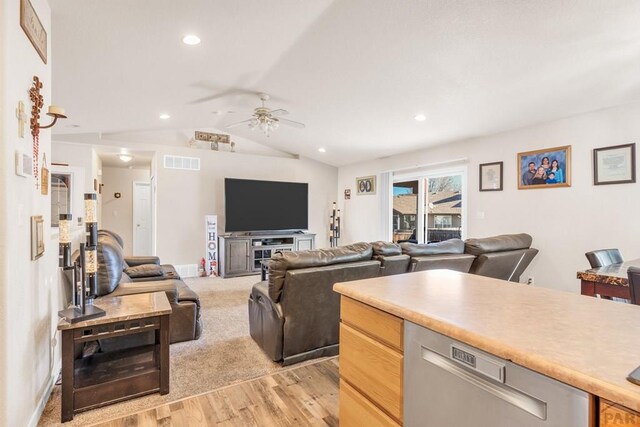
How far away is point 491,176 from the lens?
4.85m

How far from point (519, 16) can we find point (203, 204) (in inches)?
224

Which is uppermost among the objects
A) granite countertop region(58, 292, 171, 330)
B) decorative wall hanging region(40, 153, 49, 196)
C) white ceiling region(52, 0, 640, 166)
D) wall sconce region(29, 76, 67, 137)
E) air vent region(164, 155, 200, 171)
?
white ceiling region(52, 0, 640, 166)

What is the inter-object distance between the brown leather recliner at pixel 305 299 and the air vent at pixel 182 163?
432cm

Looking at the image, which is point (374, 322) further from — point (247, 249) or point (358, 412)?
point (247, 249)

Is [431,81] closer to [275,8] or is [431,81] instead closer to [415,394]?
[275,8]

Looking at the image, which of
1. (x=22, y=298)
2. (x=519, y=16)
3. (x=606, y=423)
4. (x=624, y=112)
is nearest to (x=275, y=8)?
(x=519, y=16)

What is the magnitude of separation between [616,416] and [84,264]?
2518mm

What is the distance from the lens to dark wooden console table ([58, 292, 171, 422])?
1.88 meters

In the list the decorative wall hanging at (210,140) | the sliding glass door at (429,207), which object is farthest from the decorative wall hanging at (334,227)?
the decorative wall hanging at (210,140)

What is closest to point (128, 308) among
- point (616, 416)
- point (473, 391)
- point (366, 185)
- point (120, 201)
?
point (473, 391)

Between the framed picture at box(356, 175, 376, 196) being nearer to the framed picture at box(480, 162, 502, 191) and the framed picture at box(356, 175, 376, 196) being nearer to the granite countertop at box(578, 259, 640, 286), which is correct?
the framed picture at box(480, 162, 502, 191)

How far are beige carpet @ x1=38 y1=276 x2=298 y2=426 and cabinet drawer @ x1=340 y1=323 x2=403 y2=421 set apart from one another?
1.26 meters

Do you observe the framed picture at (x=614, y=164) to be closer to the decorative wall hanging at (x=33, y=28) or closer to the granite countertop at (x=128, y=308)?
the granite countertop at (x=128, y=308)

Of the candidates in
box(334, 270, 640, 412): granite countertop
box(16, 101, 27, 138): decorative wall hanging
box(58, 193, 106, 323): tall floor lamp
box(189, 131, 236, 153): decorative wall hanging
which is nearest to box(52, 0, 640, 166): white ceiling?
box(16, 101, 27, 138): decorative wall hanging
